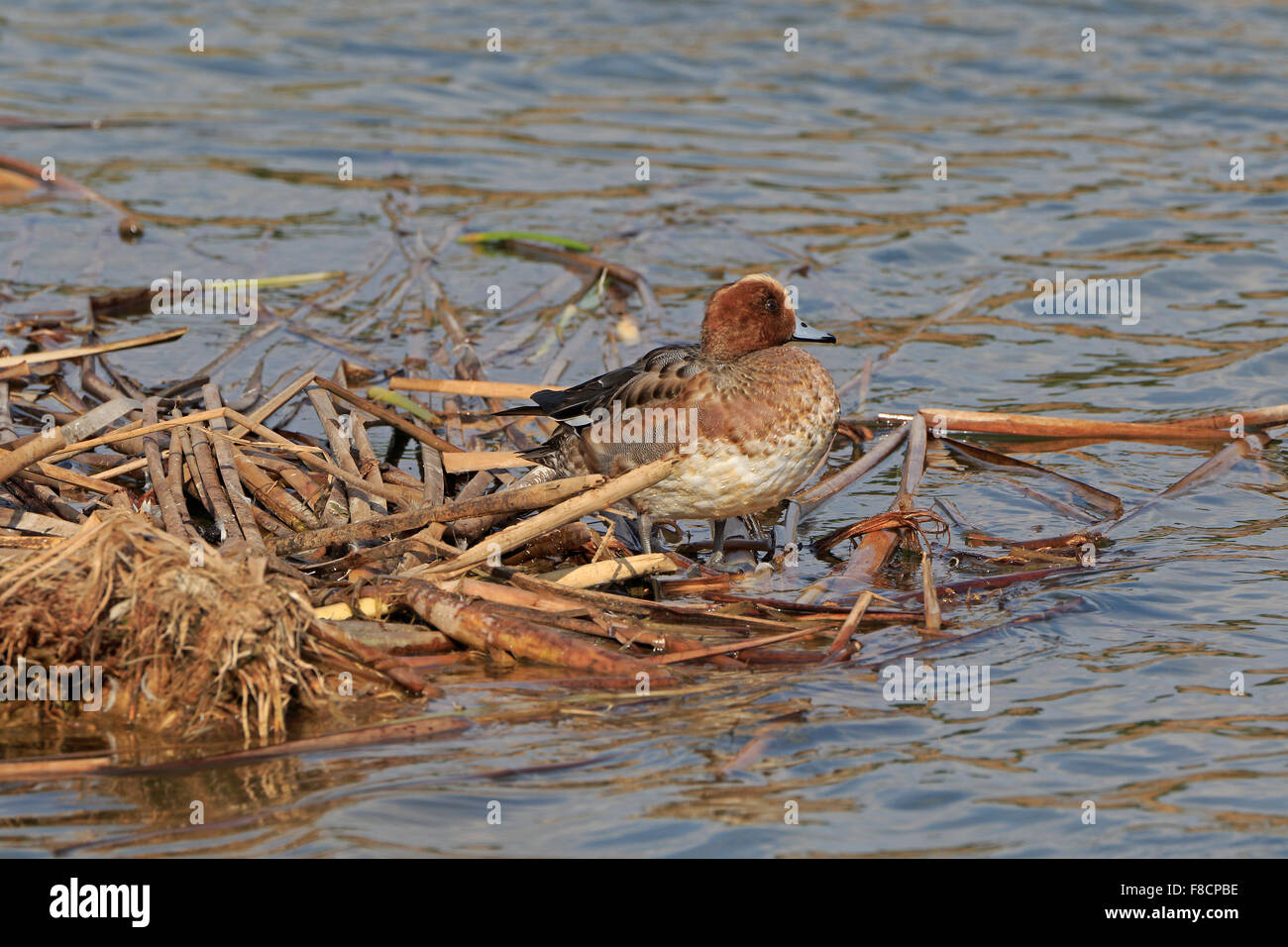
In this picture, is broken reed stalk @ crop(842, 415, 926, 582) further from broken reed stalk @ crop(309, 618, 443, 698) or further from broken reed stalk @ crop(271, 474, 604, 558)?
broken reed stalk @ crop(309, 618, 443, 698)

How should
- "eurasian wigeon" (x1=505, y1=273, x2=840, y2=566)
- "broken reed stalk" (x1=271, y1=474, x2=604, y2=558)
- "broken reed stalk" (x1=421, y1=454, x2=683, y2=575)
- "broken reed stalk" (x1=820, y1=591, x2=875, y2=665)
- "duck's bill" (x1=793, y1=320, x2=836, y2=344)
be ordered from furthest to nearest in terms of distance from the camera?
"duck's bill" (x1=793, y1=320, x2=836, y2=344) < "eurasian wigeon" (x1=505, y1=273, x2=840, y2=566) < "broken reed stalk" (x1=271, y1=474, x2=604, y2=558) < "broken reed stalk" (x1=421, y1=454, x2=683, y2=575) < "broken reed stalk" (x1=820, y1=591, x2=875, y2=665)

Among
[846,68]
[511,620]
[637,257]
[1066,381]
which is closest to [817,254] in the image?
[637,257]

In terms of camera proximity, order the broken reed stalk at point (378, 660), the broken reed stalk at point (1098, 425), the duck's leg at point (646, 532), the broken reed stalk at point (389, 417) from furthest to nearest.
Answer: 1. the broken reed stalk at point (1098, 425)
2. the broken reed stalk at point (389, 417)
3. the duck's leg at point (646, 532)
4. the broken reed stalk at point (378, 660)

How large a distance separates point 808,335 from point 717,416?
794mm

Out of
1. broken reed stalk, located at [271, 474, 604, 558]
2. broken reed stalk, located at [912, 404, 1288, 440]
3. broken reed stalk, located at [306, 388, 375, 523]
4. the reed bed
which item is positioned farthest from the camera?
broken reed stalk, located at [912, 404, 1288, 440]

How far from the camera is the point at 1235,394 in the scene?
26.5ft

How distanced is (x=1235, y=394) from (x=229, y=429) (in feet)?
17.6

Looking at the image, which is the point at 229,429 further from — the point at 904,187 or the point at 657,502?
the point at 904,187

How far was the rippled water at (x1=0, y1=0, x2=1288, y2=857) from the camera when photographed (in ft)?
13.5

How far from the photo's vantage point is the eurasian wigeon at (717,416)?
546 centimetres

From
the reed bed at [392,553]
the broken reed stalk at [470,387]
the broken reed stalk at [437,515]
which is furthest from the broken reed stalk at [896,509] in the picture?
the broken reed stalk at [470,387]

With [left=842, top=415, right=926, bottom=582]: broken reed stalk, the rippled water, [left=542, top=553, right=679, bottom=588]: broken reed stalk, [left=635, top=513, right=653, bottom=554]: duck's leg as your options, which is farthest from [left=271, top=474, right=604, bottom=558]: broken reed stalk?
[left=842, top=415, right=926, bottom=582]: broken reed stalk

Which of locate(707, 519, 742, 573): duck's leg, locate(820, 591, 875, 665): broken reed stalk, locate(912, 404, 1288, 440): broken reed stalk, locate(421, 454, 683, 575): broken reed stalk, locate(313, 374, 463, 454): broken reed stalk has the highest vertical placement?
locate(313, 374, 463, 454): broken reed stalk

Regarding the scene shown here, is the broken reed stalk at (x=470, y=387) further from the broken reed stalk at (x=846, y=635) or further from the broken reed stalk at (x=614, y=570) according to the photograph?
the broken reed stalk at (x=846, y=635)
